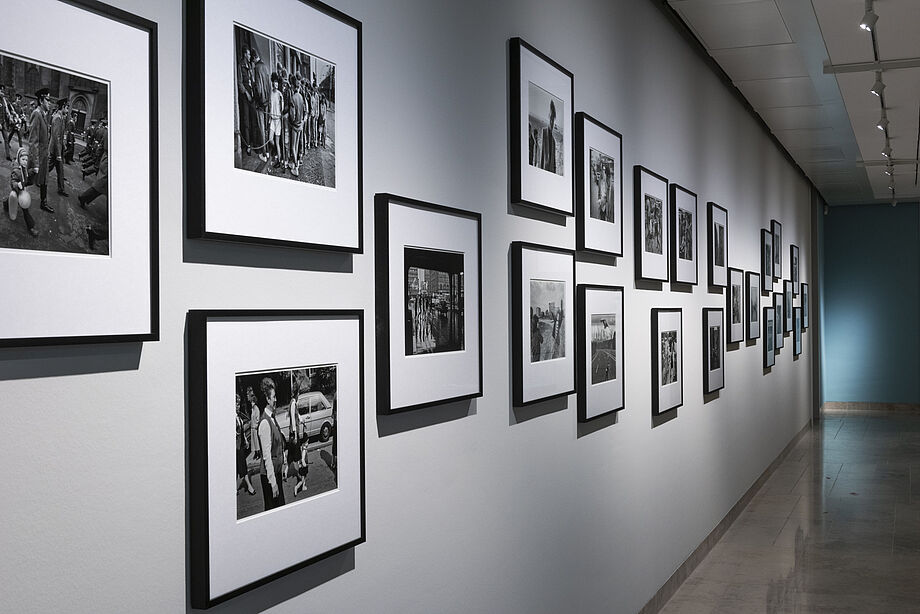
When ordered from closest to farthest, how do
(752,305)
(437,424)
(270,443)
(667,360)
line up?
(270,443) → (437,424) → (667,360) → (752,305)

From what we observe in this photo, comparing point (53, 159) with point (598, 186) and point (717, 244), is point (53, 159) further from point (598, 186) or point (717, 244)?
point (717, 244)

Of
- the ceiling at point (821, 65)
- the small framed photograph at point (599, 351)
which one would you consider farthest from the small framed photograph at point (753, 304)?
the small framed photograph at point (599, 351)

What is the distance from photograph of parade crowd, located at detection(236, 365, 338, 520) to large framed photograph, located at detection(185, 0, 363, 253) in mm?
346

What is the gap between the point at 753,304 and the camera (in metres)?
9.34

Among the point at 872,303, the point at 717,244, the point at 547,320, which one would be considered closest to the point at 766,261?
the point at 717,244

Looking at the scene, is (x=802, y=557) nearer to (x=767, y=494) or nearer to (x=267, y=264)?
(x=767, y=494)

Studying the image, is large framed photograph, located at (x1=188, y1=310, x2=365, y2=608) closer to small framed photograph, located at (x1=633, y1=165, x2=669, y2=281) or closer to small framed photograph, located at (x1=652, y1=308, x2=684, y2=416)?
small framed photograph, located at (x1=633, y1=165, x2=669, y2=281)

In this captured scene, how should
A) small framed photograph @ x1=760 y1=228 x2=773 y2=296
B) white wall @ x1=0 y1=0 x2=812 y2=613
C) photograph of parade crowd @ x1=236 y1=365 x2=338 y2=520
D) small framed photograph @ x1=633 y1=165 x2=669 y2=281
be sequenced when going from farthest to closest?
small framed photograph @ x1=760 y1=228 x2=773 y2=296
small framed photograph @ x1=633 y1=165 x2=669 y2=281
photograph of parade crowd @ x1=236 y1=365 x2=338 y2=520
white wall @ x1=0 y1=0 x2=812 y2=613

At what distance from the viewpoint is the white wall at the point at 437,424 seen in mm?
1771

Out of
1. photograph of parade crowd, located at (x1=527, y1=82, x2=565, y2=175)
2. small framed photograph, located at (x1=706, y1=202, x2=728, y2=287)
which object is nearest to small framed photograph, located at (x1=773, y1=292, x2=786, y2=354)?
small framed photograph, located at (x1=706, y1=202, x2=728, y2=287)

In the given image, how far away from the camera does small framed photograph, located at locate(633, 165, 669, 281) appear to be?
5434mm

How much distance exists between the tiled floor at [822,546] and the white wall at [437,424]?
0.41m

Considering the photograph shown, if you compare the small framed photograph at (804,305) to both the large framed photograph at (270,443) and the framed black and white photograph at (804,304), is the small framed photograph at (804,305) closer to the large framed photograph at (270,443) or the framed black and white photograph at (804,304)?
the framed black and white photograph at (804,304)

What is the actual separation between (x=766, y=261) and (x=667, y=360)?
478 cm
